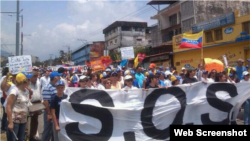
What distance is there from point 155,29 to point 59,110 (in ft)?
130

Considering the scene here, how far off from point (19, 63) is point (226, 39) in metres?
18.3

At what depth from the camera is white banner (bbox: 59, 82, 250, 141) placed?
5484 millimetres

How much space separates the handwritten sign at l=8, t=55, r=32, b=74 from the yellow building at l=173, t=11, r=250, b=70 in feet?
52.9

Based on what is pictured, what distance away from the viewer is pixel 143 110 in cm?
586

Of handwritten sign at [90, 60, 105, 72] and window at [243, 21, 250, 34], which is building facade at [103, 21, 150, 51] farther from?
handwritten sign at [90, 60, 105, 72]

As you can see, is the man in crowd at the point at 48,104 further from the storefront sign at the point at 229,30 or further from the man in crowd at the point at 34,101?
the storefront sign at the point at 229,30

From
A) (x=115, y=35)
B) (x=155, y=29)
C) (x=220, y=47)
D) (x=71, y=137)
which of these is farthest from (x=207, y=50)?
(x=115, y=35)

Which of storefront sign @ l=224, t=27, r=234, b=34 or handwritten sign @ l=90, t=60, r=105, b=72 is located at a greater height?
storefront sign @ l=224, t=27, r=234, b=34

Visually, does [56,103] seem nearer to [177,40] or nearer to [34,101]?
[34,101]

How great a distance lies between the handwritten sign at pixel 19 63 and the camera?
10.3 m

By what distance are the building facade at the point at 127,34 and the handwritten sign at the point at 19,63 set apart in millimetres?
52021

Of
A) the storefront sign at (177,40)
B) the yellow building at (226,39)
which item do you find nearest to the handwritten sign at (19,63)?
the yellow building at (226,39)

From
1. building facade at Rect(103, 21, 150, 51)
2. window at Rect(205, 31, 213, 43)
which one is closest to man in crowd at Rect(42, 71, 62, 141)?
window at Rect(205, 31, 213, 43)

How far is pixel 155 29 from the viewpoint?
1722 inches
